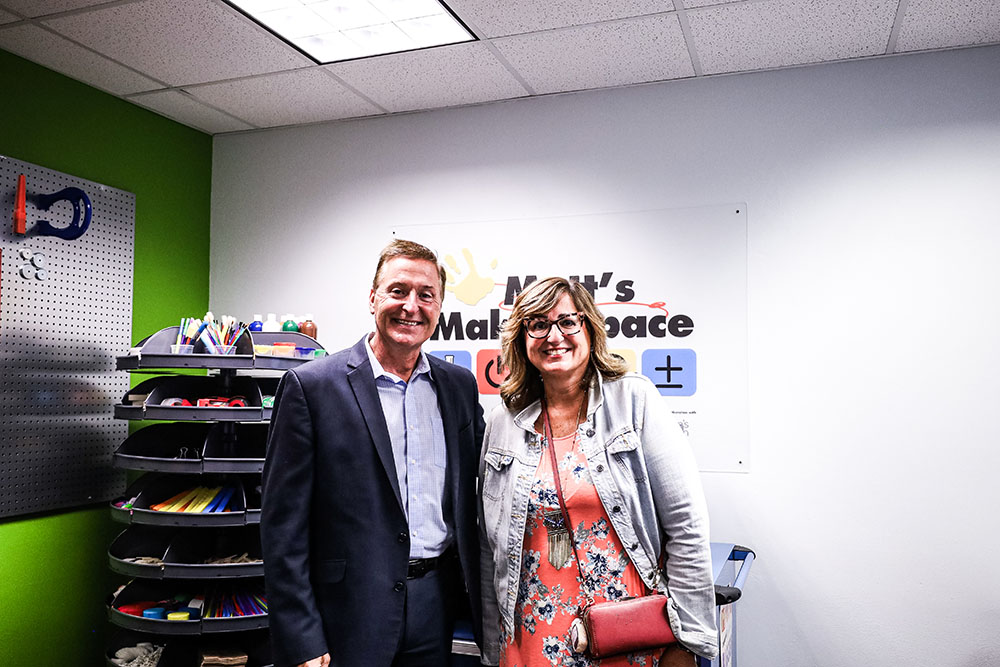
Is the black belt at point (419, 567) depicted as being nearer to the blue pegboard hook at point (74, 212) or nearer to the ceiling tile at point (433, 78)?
the ceiling tile at point (433, 78)

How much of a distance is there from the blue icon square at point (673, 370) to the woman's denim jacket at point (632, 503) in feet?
4.50

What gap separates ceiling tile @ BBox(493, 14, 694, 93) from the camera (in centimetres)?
291

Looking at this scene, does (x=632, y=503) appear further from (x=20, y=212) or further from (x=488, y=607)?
(x=20, y=212)

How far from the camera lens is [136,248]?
12.2ft

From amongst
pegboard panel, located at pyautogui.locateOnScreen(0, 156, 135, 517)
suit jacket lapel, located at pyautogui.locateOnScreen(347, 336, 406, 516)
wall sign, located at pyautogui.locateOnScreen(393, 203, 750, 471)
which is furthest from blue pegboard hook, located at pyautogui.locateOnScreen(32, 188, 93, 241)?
suit jacket lapel, located at pyautogui.locateOnScreen(347, 336, 406, 516)

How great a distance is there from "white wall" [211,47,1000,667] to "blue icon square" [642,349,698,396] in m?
0.25

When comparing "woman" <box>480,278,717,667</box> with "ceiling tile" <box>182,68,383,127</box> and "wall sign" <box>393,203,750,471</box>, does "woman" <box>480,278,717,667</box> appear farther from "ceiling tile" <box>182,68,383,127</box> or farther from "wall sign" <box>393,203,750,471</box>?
"ceiling tile" <box>182,68,383,127</box>

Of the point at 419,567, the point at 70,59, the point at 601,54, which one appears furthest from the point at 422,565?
the point at 70,59

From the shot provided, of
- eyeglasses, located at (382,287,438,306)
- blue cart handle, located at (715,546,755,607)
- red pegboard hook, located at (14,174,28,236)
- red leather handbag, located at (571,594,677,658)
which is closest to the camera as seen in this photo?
red leather handbag, located at (571,594,677,658)

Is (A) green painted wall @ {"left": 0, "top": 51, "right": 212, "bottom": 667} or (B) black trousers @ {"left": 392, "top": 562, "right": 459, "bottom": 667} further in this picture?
(A) green painted wall @ {"left": 0, "top": 51, "right": 212, "bottom": 667}

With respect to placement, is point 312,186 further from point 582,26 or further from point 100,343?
point 582,26

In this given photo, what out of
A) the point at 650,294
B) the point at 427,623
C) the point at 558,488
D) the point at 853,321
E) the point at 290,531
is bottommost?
the point at 427,623

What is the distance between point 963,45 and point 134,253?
12.1ft

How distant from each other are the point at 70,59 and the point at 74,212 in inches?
24.8
